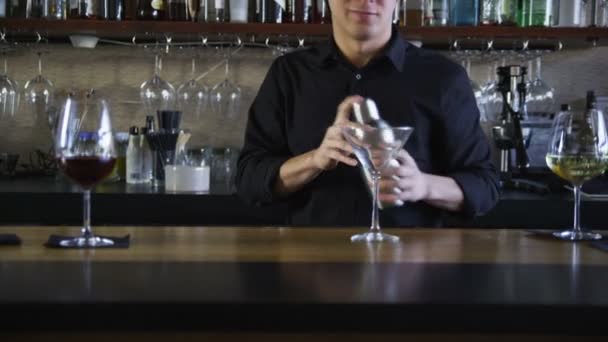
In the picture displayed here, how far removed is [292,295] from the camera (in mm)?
1005

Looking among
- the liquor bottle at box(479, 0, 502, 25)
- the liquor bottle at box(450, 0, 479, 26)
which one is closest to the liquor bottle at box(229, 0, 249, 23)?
the liquor bottle at box(450, 0, 479, 26)

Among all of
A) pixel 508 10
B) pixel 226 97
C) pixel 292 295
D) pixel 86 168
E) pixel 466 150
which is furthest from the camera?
pixel 226 97

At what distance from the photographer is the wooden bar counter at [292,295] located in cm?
97

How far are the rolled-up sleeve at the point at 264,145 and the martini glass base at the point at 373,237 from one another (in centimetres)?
51

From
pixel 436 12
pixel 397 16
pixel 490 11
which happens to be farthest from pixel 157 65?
pixel 490 11

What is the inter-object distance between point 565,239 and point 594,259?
0.23 meters

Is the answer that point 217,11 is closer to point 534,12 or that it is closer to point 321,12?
point 321,12

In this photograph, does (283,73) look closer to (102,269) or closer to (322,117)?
(322,117)

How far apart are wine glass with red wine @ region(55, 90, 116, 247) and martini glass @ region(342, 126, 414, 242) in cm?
38

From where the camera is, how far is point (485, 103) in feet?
10.9

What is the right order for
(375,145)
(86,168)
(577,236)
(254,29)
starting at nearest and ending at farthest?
(86,168) → (375,145) → (577,236) → (254,29)

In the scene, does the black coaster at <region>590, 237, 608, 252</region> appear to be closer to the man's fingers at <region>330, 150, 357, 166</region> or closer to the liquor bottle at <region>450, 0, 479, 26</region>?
the man's fingers at <region>330, 150, 357, 166</region>

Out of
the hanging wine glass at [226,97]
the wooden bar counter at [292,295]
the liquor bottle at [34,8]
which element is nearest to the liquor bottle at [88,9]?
the liquor bottle at [34,8]

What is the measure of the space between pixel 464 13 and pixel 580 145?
1.71m
